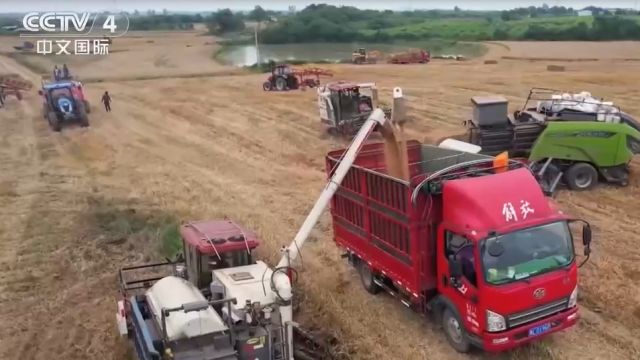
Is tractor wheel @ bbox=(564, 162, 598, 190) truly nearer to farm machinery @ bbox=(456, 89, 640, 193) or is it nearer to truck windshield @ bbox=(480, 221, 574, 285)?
farm machinery @ bbox=(456, 89, 640, 193)

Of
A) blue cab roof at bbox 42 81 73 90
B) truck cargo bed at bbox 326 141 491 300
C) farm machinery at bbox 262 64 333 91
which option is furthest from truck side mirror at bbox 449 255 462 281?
farm machinery at bbox 262 64 333 91

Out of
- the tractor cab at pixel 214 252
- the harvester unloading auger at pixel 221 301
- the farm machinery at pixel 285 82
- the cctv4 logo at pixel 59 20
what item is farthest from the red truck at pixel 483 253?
the cctv4 logo at pixel 59 20

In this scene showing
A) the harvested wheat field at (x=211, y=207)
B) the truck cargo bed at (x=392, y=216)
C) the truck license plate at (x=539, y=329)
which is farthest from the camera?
the harvested wheat field at (x=211, y=207)

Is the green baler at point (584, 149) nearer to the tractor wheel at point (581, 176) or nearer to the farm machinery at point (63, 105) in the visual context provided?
the tractor wheel at point (581, 176)

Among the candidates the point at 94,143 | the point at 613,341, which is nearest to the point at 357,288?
the point at 613,341

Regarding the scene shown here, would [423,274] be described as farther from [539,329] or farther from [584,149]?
[584,149]

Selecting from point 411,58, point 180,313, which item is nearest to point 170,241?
point 180,313

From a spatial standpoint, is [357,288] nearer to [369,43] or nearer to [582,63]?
[582,63]
